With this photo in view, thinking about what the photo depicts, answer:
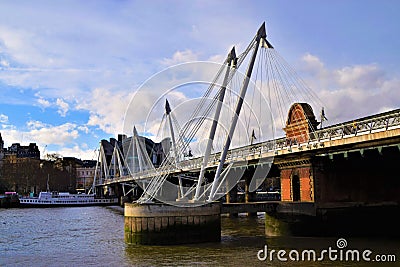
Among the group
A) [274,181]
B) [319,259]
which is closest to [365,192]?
[319,259]

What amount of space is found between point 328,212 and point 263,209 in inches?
205

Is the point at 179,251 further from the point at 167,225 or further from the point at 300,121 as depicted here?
the point at 300,121

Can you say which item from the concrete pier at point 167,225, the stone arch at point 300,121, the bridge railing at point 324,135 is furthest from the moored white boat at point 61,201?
the concrete pier at point 167,225

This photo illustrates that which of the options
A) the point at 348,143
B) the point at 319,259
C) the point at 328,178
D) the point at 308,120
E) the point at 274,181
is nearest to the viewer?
the point at 319,259

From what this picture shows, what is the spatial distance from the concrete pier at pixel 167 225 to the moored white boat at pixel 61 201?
81030 millimetres

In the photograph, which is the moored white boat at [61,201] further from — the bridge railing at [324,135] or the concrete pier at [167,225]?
the concrete pier at [167,225]

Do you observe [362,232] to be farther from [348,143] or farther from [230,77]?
[230,77]

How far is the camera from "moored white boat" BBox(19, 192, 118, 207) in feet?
370

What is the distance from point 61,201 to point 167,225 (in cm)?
8635

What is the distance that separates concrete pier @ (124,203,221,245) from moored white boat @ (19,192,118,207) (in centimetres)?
8103

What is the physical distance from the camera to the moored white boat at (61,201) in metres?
113

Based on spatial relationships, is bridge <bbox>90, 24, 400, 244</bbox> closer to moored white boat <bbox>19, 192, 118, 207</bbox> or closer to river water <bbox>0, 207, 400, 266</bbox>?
river water <bbox>0, 207, 400, 266</bbox>

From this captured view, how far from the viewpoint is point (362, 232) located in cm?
4028

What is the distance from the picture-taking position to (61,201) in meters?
117
